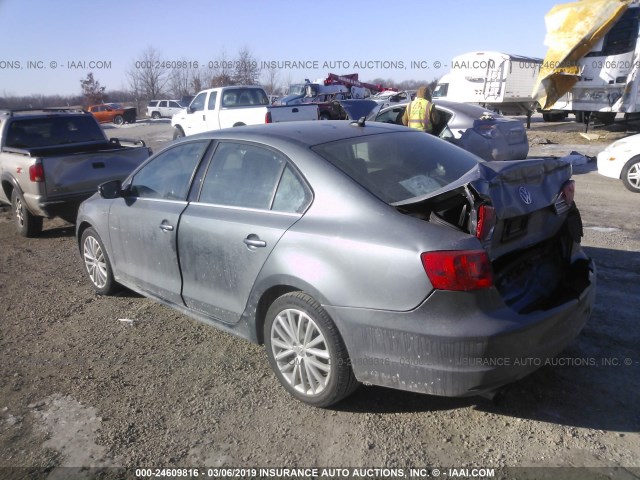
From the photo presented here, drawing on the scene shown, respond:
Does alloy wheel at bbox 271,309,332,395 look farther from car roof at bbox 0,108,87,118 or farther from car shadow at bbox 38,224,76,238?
car roof at bbox 0,108,87,118

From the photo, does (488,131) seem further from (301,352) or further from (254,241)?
(301,352)

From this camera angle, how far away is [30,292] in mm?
5520

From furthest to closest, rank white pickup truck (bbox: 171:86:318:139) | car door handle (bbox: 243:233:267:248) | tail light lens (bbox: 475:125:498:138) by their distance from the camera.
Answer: white pickup truck (bbox: 171:86:318:139) → tail light lens (bbox: 475:125:498:138) → car door handle (bbox: 243:233:267:248)

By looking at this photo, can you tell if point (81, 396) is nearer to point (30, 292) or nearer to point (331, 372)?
point (331, 372)

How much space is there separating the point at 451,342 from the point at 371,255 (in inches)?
22.9

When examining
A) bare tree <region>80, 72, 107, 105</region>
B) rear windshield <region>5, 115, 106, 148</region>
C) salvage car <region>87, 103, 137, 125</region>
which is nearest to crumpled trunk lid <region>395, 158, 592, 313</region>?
rear windshield <region>5, 115, 106, 148</region>

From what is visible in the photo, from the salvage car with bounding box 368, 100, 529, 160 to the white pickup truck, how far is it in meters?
4.76

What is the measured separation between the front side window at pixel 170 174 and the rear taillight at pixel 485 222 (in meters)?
2.17

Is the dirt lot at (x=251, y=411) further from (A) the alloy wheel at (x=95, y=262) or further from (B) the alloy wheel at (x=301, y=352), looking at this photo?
(A) the alloy wheel at (x=95, y=262)

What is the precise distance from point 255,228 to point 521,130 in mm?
7897

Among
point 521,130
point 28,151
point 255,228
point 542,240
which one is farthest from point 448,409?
point 521,130

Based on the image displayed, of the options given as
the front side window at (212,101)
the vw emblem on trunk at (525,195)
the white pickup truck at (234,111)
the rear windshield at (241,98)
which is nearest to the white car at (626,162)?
the vw emblem on trunk at (525,195)

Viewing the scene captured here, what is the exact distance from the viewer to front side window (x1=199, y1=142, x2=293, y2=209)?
3.46 meters

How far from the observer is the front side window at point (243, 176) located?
3.46 m
